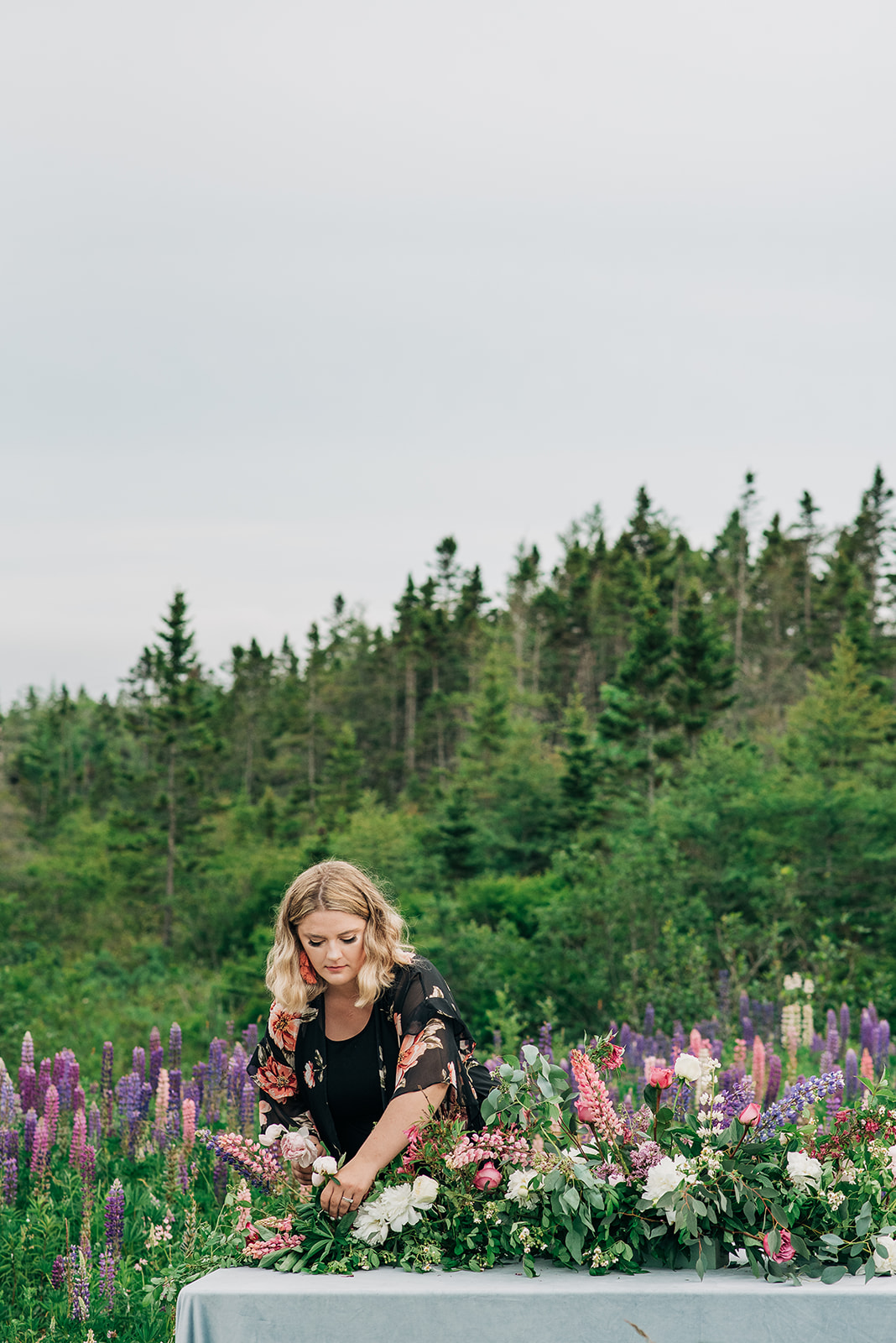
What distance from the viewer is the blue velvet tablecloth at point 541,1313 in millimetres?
2410

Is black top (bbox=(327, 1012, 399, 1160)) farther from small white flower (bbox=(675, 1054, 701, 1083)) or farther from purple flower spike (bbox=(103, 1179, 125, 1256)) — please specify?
purple flower spike (bbox=(103, 1179, 125, 1256))

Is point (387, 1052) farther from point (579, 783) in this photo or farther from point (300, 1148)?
point (579, 783)

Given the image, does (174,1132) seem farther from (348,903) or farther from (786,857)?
(786,857)

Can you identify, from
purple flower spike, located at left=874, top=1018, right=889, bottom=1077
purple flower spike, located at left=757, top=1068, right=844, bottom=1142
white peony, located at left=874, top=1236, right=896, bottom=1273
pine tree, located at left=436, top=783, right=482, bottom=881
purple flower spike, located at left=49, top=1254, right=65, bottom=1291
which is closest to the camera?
white peony, located at left=874, top=1236, right=896, bottom=1273

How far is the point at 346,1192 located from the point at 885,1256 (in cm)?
120

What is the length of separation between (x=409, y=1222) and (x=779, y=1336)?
83 cm

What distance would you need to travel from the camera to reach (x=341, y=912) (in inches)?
125

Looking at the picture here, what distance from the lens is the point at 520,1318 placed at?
2.43 m

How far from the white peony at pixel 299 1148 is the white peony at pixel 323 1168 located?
0.99 feet

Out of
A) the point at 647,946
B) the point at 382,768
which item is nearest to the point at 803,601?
the point at 382,768

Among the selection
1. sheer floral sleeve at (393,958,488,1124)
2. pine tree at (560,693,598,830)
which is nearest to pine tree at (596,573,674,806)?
pine tree at (560,693,598,830)

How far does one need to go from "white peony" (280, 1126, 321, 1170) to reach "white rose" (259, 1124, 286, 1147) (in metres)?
0.02

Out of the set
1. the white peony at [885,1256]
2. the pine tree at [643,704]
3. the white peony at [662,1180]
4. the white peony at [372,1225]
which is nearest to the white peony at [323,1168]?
the white peony at [372,1225]

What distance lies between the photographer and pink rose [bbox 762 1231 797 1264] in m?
2.50
